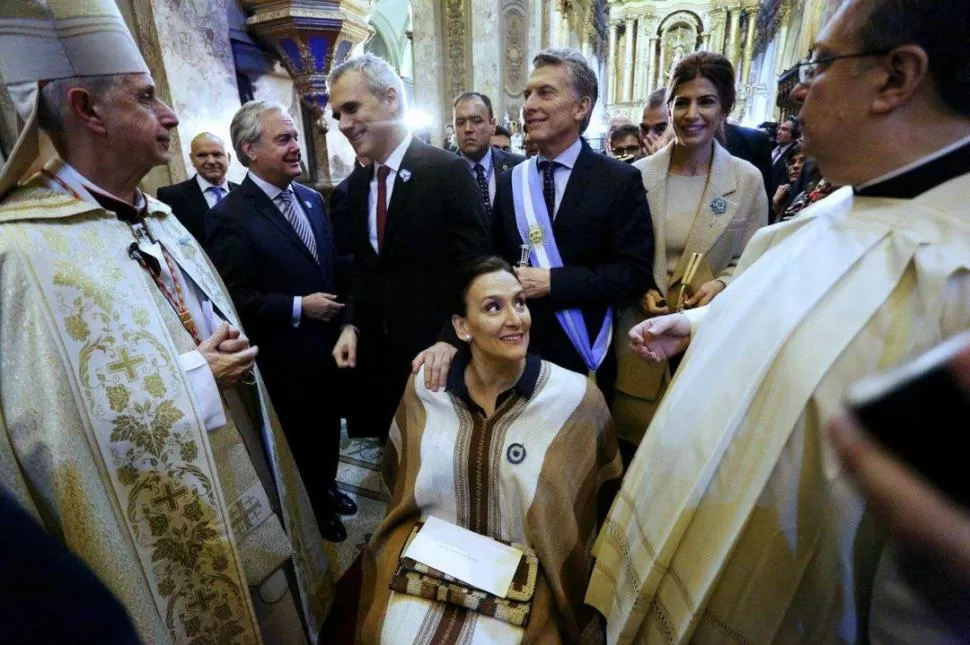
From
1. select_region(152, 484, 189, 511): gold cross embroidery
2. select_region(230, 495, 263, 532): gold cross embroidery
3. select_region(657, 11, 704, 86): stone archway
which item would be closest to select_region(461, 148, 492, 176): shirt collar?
select_region(230, 495, 263, 532): gold cross embroidery

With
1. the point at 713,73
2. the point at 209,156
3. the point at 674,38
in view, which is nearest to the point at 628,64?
the point at 674,38

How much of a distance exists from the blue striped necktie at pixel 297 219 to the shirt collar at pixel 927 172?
2396 mm

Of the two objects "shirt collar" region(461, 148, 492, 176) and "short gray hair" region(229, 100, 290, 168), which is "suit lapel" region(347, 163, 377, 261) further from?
"shirt collar" region(461, 148, 492, 176)

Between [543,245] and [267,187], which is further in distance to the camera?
[267,187]

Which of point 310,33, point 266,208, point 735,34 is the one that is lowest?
point 266,208

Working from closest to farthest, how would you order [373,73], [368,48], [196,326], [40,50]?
[40,50]
[196,326]
[373,73]
[368,48]

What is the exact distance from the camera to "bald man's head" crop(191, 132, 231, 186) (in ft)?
11.3

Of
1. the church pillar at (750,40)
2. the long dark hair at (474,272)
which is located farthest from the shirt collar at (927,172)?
the church pillar at (750,40)

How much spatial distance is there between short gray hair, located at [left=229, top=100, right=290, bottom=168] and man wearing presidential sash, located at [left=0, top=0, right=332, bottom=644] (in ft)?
3.38

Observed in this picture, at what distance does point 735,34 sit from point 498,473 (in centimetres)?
2914

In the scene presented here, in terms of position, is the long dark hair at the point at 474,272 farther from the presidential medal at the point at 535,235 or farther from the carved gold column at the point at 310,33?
the carved gold column at the point at 310,33

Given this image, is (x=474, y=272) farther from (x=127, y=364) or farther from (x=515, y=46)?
(x=515, y=46)

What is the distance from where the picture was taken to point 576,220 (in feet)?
6.53

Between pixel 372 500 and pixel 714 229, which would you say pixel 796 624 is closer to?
pixel 714 229
